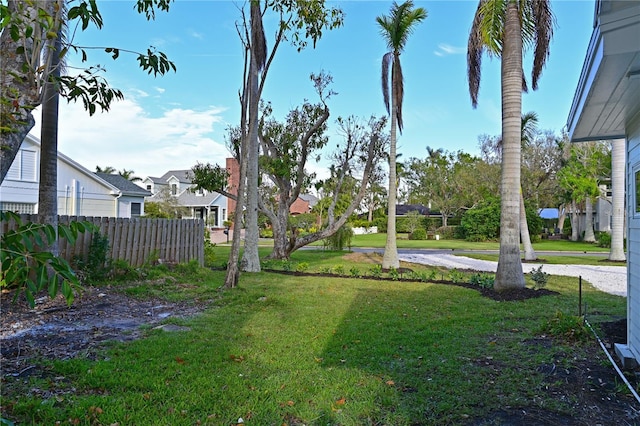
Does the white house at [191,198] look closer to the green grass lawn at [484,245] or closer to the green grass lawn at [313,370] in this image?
the green grass lawn at [484,245]

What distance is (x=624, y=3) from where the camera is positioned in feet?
9.11

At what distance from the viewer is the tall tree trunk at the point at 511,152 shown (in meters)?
9.71

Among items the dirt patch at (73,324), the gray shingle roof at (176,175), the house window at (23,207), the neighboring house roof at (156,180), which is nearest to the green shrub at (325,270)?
the dirt patch at (73,324)

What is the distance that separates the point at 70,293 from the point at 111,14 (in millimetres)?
5497

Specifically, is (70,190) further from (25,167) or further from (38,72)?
(38,72)

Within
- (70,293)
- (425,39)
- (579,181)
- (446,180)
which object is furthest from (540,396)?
(446,180)

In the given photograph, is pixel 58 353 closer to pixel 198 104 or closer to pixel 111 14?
pixel 111 14

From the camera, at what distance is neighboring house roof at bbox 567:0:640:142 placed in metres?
2.86

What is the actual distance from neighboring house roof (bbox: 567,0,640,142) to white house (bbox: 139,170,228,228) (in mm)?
36077

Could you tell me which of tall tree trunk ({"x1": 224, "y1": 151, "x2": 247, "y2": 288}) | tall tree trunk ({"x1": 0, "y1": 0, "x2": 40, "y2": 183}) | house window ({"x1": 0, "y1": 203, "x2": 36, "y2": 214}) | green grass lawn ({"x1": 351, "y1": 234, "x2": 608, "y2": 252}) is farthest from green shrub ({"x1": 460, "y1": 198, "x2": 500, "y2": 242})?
tall tree trunk ({"x1": 0, "y1": 0, "x2": 40, "y2": 183})

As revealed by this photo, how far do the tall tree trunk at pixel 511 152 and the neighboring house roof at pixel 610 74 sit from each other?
4119mm

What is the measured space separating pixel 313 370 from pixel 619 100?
4129 mm

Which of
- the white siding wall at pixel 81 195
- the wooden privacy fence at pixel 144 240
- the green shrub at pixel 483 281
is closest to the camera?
the wooden privacy fence at pixel 144 240

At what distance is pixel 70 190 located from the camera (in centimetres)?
1933
